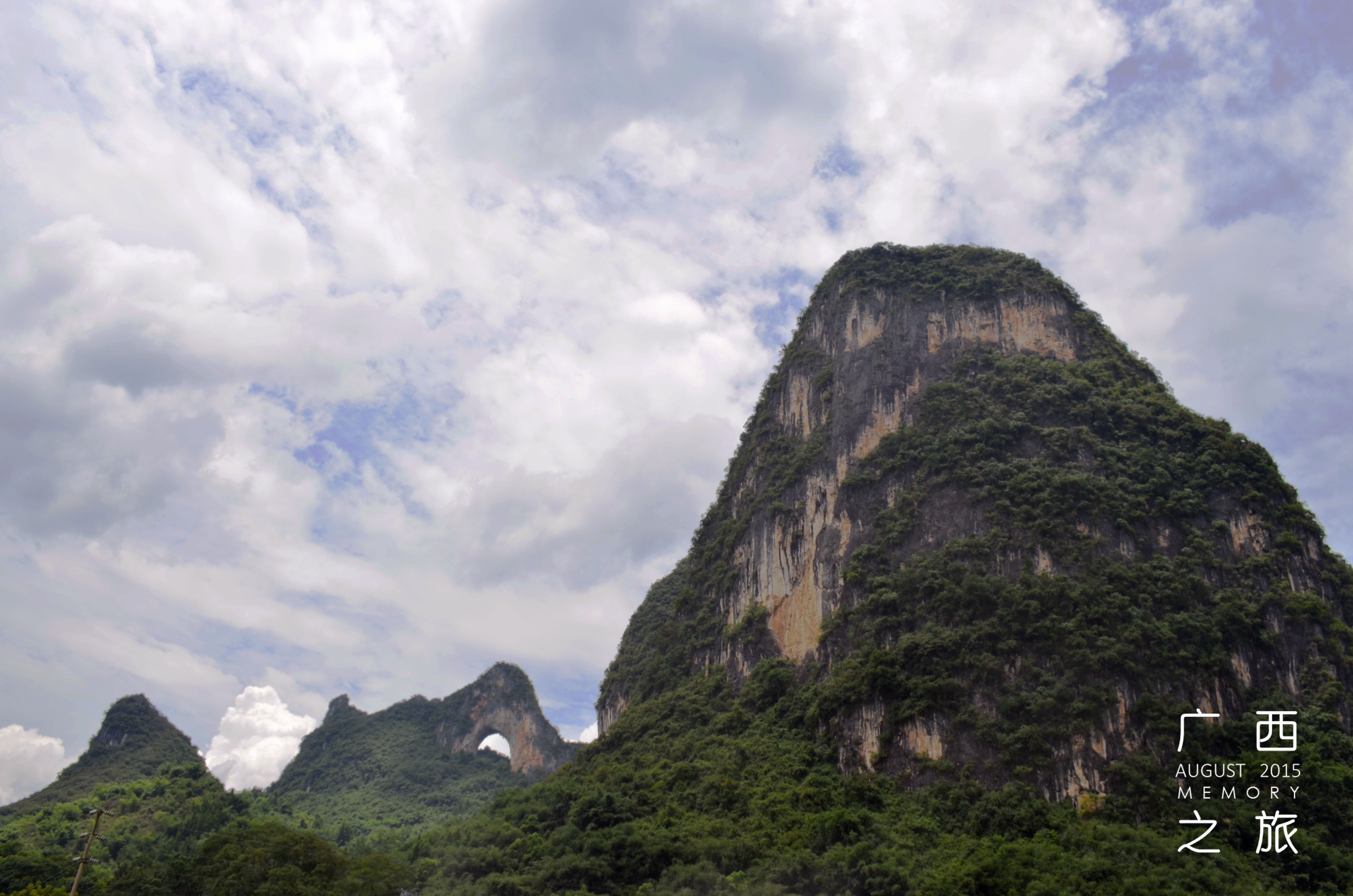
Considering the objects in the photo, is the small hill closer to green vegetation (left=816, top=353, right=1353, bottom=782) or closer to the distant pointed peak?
the distant pointed peak

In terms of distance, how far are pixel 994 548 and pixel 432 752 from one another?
60.5m

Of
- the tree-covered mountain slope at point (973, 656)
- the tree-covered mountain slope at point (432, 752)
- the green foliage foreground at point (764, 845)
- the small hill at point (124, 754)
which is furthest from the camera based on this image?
the tree-covered mountain slope at point (432, 752)

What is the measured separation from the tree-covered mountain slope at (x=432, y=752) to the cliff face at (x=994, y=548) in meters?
31.1

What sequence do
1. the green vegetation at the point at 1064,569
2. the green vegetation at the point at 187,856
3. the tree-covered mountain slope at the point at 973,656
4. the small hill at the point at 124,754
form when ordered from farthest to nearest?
the small hill at the point at 124,754 → the green vegetation at the point at 1064,569 → the tree-covered mountain slope at the point at 973,656 → the green vegetation at the point at 187,856

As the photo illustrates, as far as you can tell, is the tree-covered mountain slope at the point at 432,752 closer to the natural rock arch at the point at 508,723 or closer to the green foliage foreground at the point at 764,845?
the natural rock arch at the point at 508,723

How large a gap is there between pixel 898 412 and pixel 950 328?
21.3 ft

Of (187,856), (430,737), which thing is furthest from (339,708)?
(187,856)

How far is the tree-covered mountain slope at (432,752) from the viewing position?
69.2 metres

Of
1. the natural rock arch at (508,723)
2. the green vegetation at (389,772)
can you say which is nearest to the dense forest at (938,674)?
the green vegetation at (389,772)

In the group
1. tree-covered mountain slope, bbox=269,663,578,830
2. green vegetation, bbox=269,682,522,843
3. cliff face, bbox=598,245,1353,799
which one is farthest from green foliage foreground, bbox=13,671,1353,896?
tree-covered mountain slope, bbox=269,663,578,830

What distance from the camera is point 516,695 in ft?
253

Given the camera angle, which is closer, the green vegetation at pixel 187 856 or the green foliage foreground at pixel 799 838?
the green foliage foreground at pixel 799 838

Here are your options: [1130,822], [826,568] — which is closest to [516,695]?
[826,568]

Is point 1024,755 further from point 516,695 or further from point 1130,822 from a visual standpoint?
point 516,695
